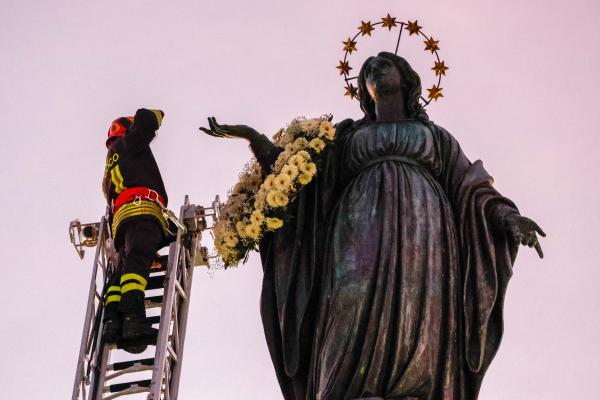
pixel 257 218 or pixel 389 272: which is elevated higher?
pixel 257 218

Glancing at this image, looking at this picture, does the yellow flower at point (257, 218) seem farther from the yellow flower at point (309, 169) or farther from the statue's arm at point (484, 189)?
the statue's arm at point (484, 189)

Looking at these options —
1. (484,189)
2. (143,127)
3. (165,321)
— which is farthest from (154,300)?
(484,189)

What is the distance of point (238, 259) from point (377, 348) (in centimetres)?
155

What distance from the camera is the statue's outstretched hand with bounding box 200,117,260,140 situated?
10562 mm

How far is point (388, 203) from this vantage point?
1000 cm

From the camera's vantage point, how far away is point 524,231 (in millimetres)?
9797

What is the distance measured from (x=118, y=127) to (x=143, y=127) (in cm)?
70

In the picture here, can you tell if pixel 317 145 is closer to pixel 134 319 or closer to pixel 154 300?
pixel 134 319

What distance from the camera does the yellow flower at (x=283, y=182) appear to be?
10.2m

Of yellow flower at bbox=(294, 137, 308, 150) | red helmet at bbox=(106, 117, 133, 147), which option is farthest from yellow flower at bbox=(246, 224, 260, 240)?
red helmet at bbox=(106, 117, 133, 147)

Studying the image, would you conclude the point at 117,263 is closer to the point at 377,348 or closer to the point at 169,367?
the point at 169,367

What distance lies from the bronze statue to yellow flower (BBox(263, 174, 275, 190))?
25 cm

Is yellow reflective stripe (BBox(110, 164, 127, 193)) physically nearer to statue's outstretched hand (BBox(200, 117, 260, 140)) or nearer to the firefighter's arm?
the firefighter's arm

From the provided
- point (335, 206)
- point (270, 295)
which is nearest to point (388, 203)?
point (335, 206)
